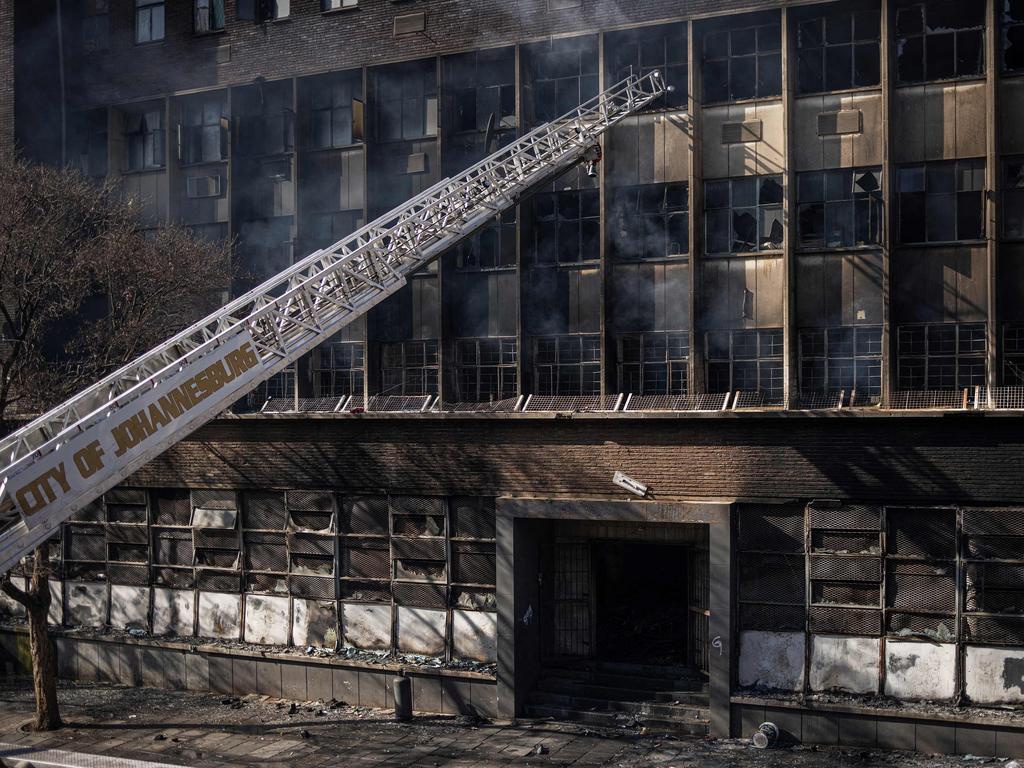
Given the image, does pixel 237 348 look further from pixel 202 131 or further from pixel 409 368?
pixel 202 131

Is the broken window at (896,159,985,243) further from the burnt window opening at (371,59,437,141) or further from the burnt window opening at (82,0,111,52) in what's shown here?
the burnt window opening at (82,0,111,52)

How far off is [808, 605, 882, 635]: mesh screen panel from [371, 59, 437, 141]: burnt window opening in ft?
37.6

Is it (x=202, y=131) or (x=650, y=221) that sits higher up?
(x=202, y=131)

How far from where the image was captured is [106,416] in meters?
12.6

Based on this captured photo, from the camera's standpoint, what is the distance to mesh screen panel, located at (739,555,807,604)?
1798 centimetres

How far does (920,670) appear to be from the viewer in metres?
17.3

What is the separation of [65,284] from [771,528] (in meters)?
12.7

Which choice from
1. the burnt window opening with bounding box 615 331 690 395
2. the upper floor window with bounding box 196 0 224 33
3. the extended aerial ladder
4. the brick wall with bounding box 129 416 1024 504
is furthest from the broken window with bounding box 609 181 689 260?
the upper floor window with bounding box 196 0 224 33

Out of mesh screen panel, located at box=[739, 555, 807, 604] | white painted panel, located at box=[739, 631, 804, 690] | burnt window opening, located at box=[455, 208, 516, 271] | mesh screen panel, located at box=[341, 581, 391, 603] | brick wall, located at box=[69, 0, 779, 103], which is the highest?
brick wall, located at box=[69, 0, 779, 103]

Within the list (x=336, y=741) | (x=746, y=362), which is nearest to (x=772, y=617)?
(x=746, y=362)

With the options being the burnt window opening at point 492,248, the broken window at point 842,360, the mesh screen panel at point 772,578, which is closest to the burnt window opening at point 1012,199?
the broken window at point 842,360

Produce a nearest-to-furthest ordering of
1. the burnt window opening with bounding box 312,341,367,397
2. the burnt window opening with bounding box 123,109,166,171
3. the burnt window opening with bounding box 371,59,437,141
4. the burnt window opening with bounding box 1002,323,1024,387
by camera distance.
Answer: the burnt window opening with bounding box 1002,323,1024,387 < the burnt window opening with bounding box 371,59,437,141 < the burnt window opening with bounding box 312,341,367,397 < the burnt window opening with bounding box 123,109,166,171

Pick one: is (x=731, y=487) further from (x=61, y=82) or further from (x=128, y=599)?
(x=61, y=82)

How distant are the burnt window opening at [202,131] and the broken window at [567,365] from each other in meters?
8.56
